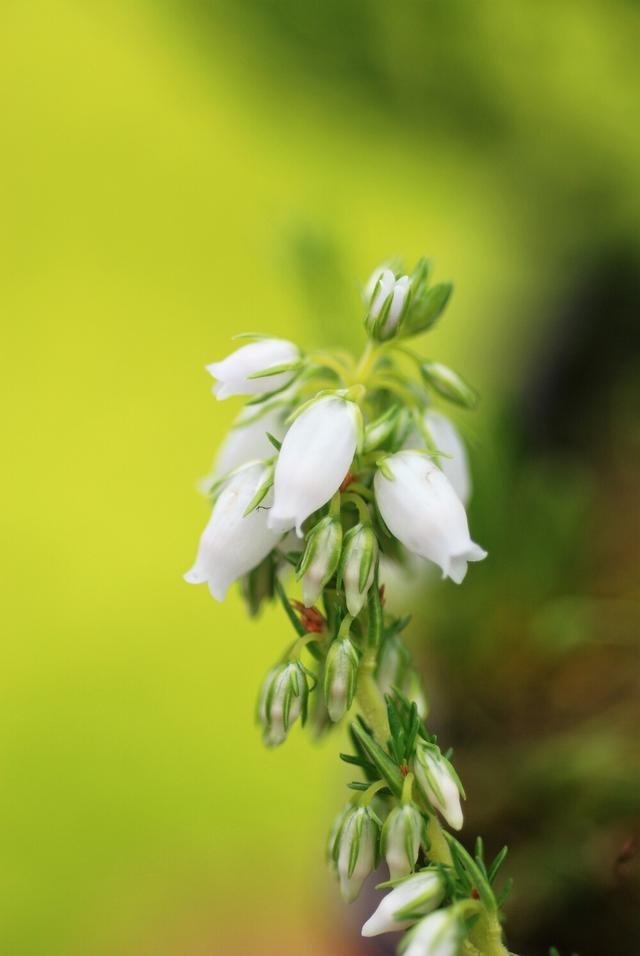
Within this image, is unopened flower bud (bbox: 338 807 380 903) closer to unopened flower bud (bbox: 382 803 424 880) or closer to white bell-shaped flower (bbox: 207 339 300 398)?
unopened flower bud (bbox: 382 803 424 880)

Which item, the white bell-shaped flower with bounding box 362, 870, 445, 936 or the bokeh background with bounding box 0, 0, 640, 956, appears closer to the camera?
the white bell-shaped flower with bounding box 362, 870, 445, 936

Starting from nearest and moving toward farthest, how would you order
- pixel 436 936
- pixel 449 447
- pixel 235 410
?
pixel 436 936, pixel 449 447, pixel 235 410

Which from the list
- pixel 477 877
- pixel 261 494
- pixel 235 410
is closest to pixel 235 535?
pixel 261 494

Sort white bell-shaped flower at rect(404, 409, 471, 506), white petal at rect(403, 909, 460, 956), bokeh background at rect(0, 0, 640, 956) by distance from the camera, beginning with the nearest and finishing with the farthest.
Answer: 1. white petal at rect(403, 909, 460, 956)
2. white bell-shaped flower at rect(404, 409, 471, 506)
3. bokeh background at rect(0, 0, 640, 956)

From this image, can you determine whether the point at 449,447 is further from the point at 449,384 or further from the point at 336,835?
the point at 336,835

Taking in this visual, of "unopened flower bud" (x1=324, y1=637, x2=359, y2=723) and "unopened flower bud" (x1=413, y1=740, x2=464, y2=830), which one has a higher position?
"unopened flower bud" (x1=324, y1=637, x2=359, y2=723)

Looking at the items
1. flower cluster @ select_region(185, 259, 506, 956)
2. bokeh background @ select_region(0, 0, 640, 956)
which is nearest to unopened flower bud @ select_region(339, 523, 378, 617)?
flower cluster @ select_region(185, 259, 506, 956)

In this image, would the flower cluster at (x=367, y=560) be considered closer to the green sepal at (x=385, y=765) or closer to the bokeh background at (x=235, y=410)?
the green sepal at (x=385, y=765)
